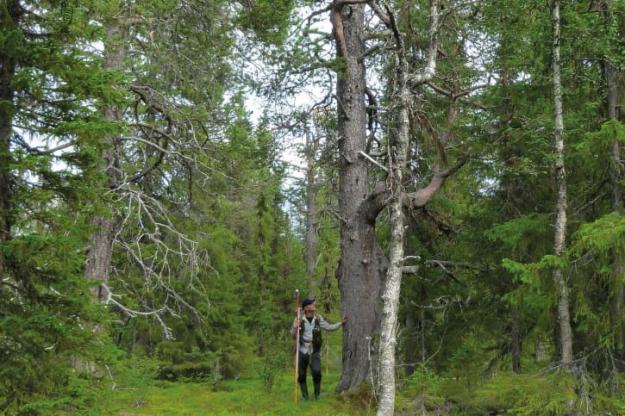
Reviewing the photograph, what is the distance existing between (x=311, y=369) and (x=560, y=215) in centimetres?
502

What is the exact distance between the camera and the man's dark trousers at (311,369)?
10.8 metres

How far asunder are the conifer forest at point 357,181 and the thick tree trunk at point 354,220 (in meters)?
0.04

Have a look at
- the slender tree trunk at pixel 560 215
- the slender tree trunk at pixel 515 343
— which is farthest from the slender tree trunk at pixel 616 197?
the slender tree trunk at pixel 515 343

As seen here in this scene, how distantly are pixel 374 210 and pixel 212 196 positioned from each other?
3748mm

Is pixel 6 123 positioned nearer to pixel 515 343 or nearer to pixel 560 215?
pixel 560 215

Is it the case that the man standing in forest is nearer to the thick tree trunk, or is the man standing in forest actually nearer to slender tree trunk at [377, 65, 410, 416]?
the thick tree trunk

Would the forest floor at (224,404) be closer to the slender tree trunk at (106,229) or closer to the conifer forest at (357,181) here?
the conifer forest at (357,181)

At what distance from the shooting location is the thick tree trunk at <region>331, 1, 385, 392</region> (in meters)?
10.6

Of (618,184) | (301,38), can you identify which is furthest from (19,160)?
(618,184)

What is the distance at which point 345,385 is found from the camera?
34.7 ft

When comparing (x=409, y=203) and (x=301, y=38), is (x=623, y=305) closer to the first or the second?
(x=409, y=203)

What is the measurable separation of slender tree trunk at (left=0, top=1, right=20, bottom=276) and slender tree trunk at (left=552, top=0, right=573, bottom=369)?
6.62 metres

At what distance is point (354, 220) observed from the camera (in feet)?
36.1

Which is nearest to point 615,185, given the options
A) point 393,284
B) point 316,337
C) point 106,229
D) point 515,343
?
point 393,284
